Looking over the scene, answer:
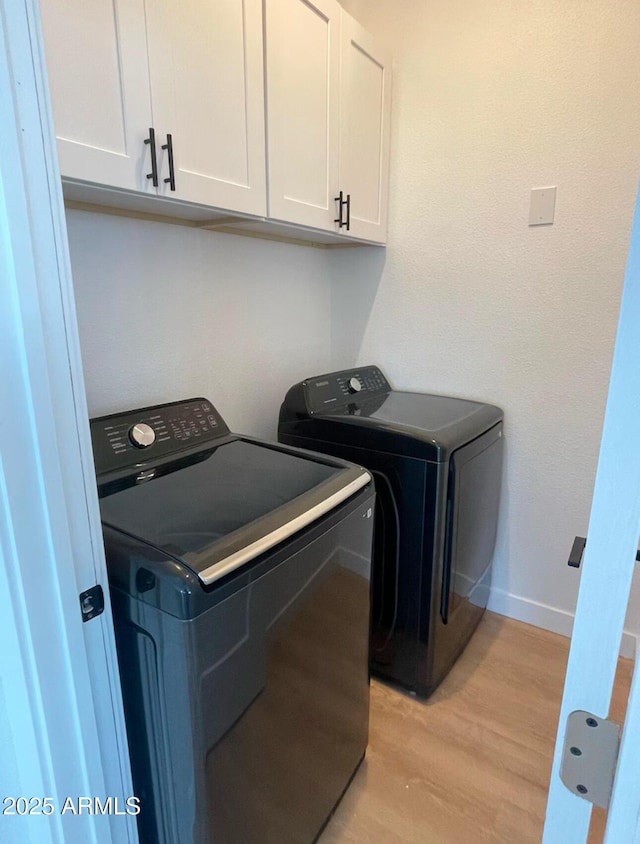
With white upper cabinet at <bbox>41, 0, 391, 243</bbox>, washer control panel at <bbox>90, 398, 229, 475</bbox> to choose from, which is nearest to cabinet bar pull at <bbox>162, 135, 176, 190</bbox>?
white upper cabinet at <bbox>41, 0, 391, 243</bbox>

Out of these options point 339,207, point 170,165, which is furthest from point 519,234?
point 170,165

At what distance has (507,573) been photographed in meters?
2.13

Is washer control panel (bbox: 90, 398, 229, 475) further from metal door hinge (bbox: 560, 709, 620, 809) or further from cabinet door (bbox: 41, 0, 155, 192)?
metal door hinge (bbox: 560, 709, 620, 809)

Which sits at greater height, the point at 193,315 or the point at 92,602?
the point at 193,315

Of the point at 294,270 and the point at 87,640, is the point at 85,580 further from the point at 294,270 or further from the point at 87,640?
the point at 294,270

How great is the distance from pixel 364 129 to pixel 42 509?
177 centimetres

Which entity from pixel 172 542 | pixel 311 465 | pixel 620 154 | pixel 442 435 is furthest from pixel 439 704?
pixel 620 154

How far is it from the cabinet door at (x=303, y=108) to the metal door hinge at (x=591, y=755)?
1.39m

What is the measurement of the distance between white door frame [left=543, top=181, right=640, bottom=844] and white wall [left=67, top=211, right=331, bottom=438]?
1.29 metres

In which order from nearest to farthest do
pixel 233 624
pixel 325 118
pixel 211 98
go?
pixel 233 624 → pixel 211 98 → pixel 325 118

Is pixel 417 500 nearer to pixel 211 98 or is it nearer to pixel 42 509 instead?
pixel 42 509

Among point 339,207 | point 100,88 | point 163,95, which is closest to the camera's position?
point 100,88

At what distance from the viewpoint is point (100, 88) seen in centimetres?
101

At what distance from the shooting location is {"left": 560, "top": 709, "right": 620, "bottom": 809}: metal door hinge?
45 centimetres
